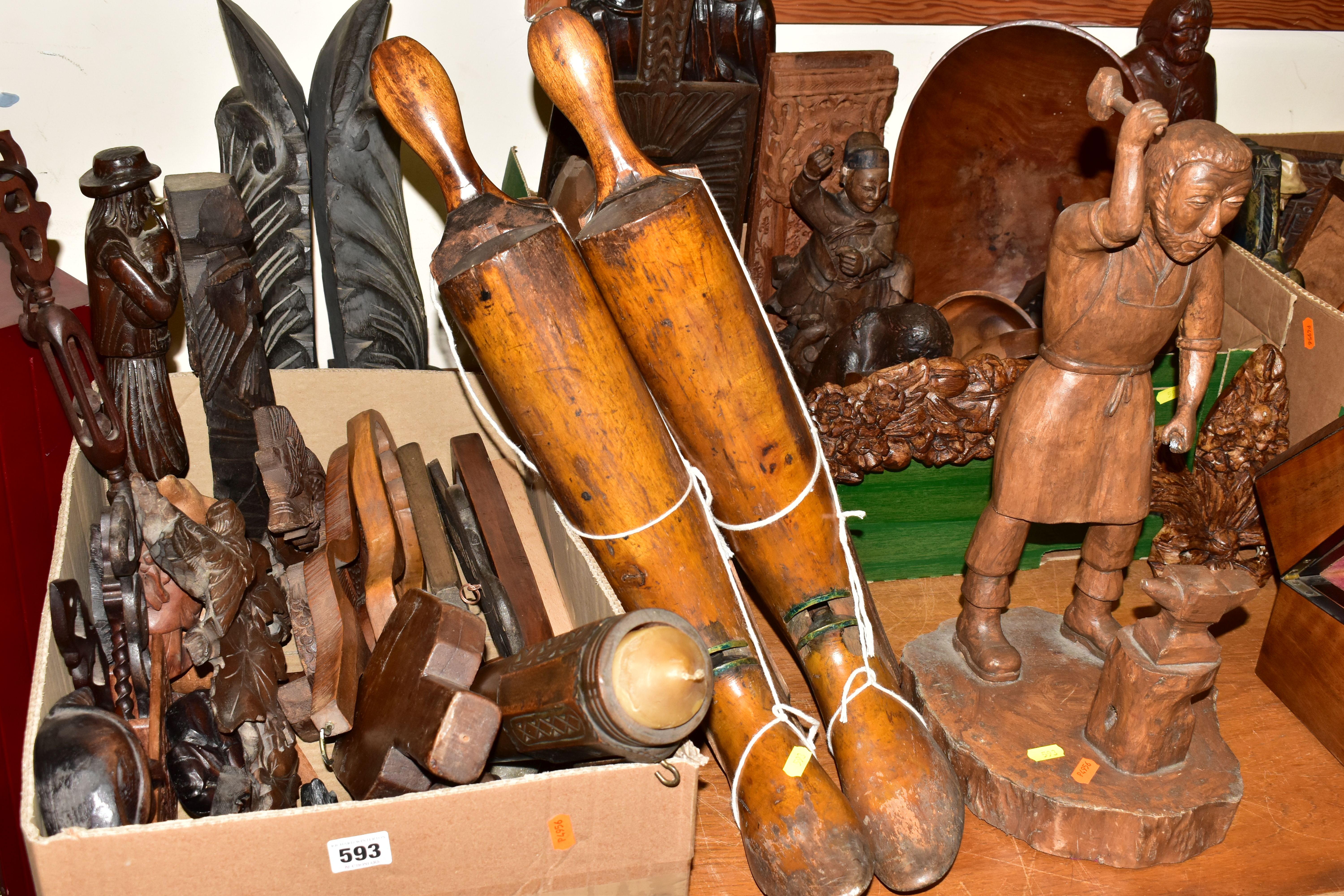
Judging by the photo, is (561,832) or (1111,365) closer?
(561,832)

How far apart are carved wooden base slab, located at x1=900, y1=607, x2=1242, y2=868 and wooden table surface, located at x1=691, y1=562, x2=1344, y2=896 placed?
0.02 meters

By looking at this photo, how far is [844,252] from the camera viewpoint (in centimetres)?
176

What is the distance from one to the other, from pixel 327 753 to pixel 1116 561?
0.97 m

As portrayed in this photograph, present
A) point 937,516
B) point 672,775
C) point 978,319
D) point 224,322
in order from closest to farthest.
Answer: point 672,775
point 224,322
point 937,516
point 978,319

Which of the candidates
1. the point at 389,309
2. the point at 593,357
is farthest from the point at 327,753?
the point at 389,309

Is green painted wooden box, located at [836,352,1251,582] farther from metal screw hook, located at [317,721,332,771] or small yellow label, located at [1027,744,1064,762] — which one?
metal screw hook, located at [317,721,332,771]

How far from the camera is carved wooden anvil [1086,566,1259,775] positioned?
3.66 feet

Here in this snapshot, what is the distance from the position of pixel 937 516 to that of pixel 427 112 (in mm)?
987

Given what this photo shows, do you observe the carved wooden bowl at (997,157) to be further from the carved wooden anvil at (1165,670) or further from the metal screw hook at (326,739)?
the metal screw hook at (326,739)

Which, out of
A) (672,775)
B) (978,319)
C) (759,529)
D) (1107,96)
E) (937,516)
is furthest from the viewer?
(978,319)

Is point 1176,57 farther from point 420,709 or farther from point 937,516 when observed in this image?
point 420,709

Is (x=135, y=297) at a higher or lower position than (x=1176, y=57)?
Answer: lower

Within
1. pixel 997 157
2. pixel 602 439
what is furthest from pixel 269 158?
pixel 997 157

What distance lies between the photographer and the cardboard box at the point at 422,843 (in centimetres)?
90
